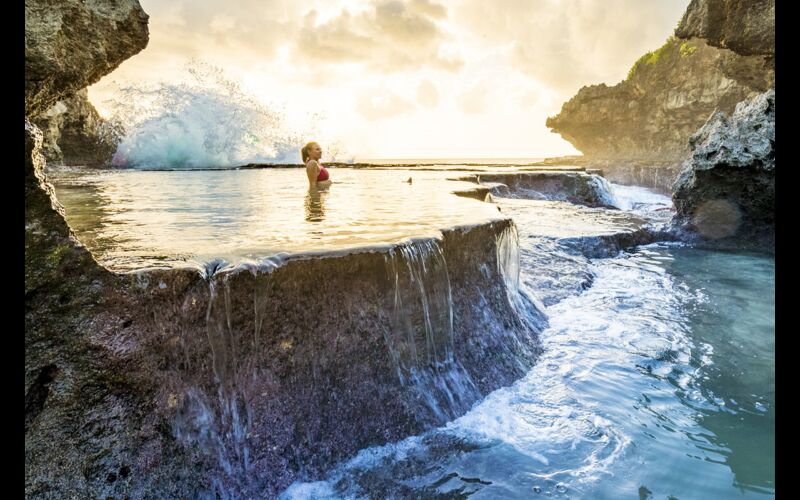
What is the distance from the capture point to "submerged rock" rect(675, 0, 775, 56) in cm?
1096

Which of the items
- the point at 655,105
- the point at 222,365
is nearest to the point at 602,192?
the point at 222,365

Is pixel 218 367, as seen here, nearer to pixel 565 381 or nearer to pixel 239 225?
pixel 239 225

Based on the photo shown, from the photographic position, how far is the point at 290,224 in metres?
4.00

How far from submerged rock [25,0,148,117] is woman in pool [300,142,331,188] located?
3.20 meters

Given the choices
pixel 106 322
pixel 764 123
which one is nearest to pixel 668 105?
pixel 764 123

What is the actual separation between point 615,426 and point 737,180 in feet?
25.9

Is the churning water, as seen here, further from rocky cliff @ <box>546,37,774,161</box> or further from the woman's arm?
rocky cliff @ <box>546,37,774,161</box>

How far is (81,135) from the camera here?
24.4 m

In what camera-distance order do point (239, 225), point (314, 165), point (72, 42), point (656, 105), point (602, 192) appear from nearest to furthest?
point (239, 225)
point (72, 42)
point (314, 165)
point (602, 192)
point (656, 105)

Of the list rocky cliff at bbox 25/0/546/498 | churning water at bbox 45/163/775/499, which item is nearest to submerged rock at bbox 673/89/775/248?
churning water at bbox 45/163/775/499

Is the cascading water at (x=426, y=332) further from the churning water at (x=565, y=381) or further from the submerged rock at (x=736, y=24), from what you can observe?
the submerged rock at (x=736, y=24)

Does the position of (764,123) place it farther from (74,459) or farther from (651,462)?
(74,459)

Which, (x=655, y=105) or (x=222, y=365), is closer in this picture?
(x=222, y=365)

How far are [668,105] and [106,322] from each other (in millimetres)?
53843
